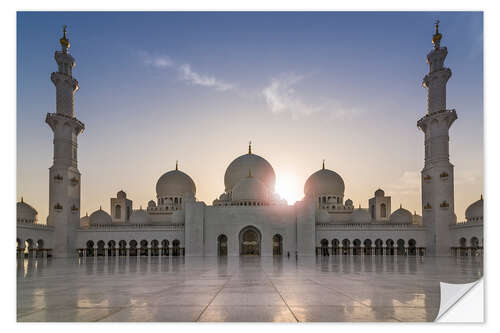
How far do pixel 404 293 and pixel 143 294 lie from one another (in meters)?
4.38

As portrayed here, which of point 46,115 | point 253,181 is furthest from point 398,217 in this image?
point 46,115

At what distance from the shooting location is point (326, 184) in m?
43.8

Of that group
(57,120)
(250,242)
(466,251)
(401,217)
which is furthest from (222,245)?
(466,251)

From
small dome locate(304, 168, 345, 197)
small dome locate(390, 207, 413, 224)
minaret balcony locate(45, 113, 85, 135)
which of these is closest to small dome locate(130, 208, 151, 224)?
minaret balcony locate(45, 113, 85, 135)

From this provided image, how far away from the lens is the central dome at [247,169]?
4294 cm

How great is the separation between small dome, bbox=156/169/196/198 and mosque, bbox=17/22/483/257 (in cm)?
306

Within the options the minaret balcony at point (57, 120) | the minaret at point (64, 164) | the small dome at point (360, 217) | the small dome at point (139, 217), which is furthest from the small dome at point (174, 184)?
the small dome at point (360, 217)

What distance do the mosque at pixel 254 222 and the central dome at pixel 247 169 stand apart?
21 cm

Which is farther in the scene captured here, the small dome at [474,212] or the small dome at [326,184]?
the small dome at [326,184]

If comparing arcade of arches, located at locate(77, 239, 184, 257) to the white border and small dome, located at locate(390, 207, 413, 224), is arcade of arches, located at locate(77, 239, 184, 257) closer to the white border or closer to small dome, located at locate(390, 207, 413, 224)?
small dome, located at locate(390, 207, 413, 224)

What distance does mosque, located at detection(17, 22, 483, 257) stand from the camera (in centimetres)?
3303

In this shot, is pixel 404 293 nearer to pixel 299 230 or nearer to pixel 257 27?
pixel 257 27
